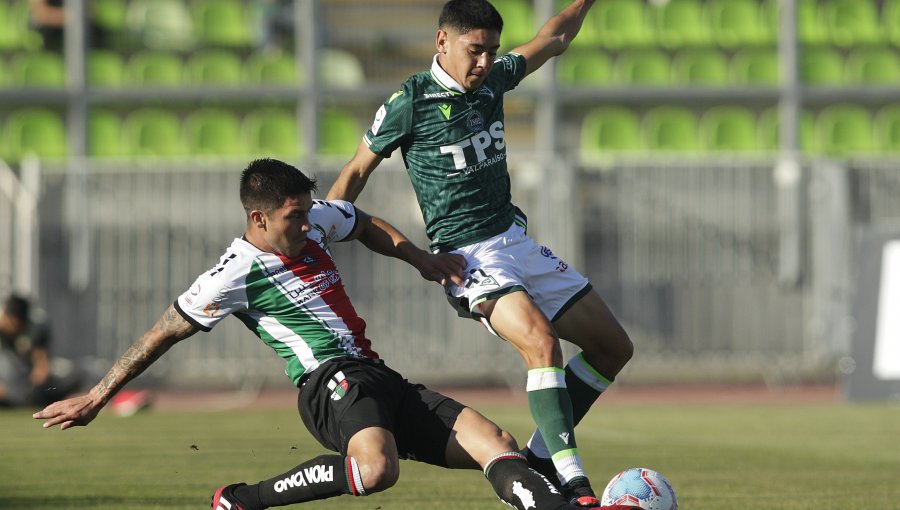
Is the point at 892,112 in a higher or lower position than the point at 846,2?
lower

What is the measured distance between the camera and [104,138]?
1878 cm

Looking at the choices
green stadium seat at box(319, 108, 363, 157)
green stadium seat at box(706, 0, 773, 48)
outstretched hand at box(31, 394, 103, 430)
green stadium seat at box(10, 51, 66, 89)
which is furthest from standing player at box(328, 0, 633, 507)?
green stadium seat at box(706, 0, 773, 48)

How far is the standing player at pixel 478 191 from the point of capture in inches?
251

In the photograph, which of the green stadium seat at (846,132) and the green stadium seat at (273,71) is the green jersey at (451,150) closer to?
the green stadium seat at (273,71)

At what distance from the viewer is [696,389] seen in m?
17.1

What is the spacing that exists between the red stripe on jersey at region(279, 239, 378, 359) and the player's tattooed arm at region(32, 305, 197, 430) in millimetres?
493

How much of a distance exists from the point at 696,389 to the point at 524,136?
465 cm

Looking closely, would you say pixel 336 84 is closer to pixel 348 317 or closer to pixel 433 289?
pixel 433 289

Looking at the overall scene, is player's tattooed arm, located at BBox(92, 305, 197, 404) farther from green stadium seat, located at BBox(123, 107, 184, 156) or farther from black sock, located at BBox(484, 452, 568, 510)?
green stadium seat, located at BBox(123, 107, 184, 156)

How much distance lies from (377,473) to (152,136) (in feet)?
45.9

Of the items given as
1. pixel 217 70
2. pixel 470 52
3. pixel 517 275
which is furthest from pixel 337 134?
pixel 517 275

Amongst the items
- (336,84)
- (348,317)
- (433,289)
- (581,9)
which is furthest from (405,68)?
(348,317)

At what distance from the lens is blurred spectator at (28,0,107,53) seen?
64.0 feet

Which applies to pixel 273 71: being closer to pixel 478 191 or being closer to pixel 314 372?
pixel 478 191
